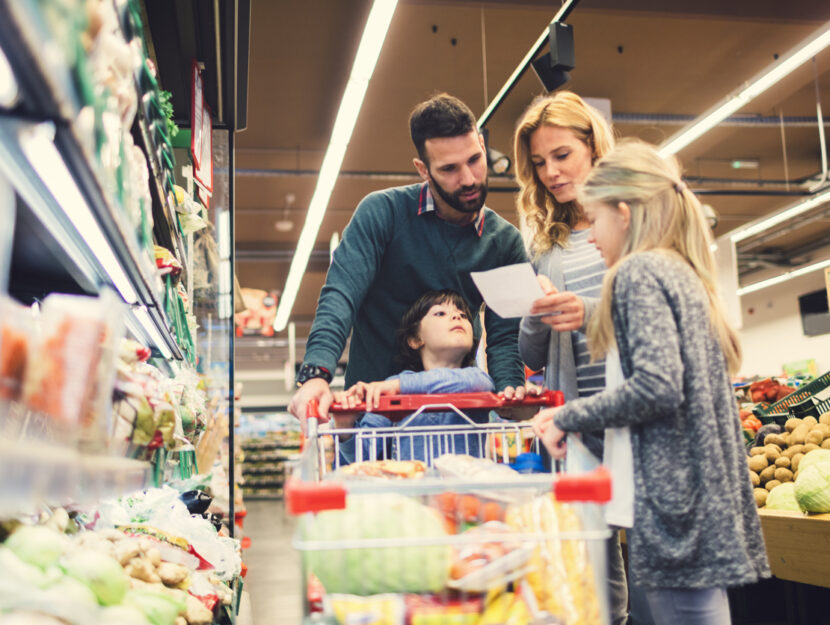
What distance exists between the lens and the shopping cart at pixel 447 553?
3.43 ft

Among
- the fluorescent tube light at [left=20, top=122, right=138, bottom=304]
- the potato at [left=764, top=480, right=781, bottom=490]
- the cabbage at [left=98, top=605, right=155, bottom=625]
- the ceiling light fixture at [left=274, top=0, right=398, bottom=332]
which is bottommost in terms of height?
the cabbage at [left=98, top=605, right=155, bottom=625]

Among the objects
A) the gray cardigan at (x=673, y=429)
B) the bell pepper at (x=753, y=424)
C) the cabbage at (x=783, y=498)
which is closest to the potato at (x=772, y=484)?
the cabbage at (x=783, y=498)

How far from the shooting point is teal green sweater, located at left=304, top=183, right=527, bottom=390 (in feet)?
7.49

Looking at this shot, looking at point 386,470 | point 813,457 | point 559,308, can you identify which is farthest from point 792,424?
point 386,470

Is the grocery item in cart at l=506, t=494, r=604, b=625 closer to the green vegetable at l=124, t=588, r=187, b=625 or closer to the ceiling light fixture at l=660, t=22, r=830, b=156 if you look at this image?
the green vegetable at l=124, t=588, r=187, b=625

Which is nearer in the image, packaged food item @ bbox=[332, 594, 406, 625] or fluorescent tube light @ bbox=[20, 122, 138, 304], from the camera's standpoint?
fluorescent tube light @ bbox=[20, 122, 138, 304]

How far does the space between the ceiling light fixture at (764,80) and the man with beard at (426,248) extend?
2.94 metres

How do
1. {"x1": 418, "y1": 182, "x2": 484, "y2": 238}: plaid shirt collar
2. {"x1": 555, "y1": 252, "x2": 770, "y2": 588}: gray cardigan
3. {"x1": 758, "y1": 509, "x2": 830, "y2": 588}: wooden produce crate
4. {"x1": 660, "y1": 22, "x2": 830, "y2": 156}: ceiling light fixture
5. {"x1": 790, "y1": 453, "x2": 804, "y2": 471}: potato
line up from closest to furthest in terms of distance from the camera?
1. {"x1": 555, "y1": 252, "x2": 770, "y2": 588}: gray cardigan
2. {"x1": 418, "y1": 182, "x2": 484, "y2": 238}: plaid shirt collar
3. {"x1": 758, "y1": 509, "x2": 830, "y2": 588}: wooden produce crate
4. {"x1": 790, "y1": 453, "x2": 804, "y2": 471}: potato
5. {"x1": 660, "y1": 22, "x2": 830, "y2": 156}: ceiling light fixture

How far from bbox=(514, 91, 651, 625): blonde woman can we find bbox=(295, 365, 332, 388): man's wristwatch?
57cm

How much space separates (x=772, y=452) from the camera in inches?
153

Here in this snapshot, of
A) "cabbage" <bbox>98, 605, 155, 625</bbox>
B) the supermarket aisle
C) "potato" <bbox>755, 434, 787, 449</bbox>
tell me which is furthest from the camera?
the supermarket aisle

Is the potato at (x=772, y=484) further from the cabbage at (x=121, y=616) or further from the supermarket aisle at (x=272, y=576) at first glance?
the cabbage at (x=121, y=616)

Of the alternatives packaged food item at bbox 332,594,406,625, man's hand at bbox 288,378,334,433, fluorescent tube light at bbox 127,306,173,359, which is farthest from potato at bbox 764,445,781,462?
packaged food item at bbox 332,594,406,625

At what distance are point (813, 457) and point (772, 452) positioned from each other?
0.59 m
